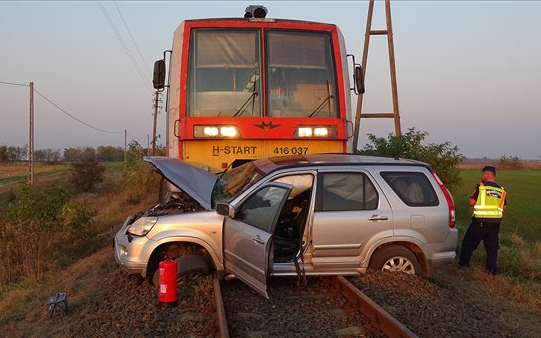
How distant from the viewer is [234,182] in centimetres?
762

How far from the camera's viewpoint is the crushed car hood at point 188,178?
7.08 metres

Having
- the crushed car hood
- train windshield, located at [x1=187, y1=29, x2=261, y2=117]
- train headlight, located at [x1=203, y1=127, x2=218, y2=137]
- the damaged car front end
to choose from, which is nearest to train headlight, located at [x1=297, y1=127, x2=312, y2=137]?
train windshield, located at [x1=187, y1=29, x2=261, y2=117]

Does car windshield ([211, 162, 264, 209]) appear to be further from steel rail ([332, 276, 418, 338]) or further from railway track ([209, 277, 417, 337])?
steel rail ([332, 276, 418, 338])

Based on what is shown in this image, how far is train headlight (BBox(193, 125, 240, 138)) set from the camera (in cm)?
856

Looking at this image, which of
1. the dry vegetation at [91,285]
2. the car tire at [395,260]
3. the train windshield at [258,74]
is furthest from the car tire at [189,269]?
the train windshield at [258,74]

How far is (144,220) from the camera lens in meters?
6.94

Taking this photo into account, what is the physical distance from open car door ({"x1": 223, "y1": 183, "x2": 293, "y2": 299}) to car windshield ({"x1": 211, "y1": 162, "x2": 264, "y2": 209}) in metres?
0.34

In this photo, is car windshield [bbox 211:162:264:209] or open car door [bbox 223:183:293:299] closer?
open car door [bbox 223:183:293:299]

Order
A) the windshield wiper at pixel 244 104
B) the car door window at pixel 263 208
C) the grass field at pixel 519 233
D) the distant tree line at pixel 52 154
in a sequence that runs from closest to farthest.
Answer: the car door window at pixel 263 208, the windshield wiper at pixel 244 104, the grass field at pixel 519 233, the distant tree line at pixel 52 154

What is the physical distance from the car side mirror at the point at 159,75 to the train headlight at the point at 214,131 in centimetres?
131

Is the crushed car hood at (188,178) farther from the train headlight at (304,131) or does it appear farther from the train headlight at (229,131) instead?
the train headlight at (304,131)

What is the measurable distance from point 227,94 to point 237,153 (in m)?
0.96

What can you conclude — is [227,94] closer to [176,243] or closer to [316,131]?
[316,131]

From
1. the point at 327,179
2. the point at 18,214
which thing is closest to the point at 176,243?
the point at 327,179
